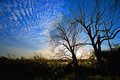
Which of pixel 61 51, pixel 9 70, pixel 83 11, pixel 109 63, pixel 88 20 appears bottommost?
pixel 109 63

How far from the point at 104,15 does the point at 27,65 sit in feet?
22.0

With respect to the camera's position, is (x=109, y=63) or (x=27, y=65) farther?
(x=109, y=63)

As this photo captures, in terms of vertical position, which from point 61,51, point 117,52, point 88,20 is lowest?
point 117,52

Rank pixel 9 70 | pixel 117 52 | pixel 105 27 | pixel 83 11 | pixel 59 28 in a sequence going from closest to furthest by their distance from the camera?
pixel 9 70, pixel 105 27, pixel 83 11, pixel 117 52, pixel 59 28

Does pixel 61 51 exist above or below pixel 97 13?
below

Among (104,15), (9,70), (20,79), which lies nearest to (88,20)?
(104,15)

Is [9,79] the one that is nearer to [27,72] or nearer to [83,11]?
[27,72]

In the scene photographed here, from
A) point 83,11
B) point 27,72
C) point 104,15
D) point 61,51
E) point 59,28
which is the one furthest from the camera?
point 59,28

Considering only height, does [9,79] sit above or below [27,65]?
below

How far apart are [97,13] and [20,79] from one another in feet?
21.9

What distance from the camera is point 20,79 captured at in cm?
280

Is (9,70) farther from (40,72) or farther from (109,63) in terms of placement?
(109,63)

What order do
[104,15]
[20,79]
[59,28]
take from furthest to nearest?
[59,28] → [104,15] → [20,79]

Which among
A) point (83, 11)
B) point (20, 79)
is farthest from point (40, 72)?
point (83, 11)
